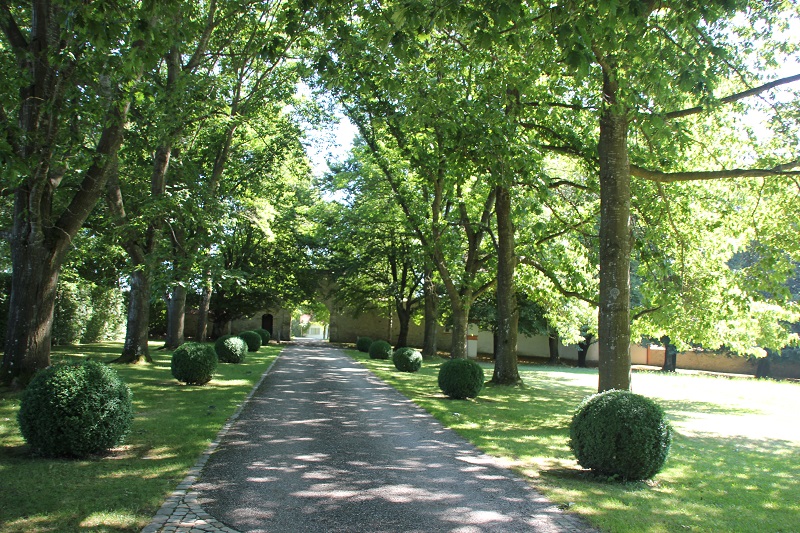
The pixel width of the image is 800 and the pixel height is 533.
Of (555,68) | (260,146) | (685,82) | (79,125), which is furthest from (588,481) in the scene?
(260,146)

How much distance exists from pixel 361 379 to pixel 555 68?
38.0ft

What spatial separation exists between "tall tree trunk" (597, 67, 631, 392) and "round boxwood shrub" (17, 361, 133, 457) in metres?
7.24

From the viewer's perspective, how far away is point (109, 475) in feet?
20.1

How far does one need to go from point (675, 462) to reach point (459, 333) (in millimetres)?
12123

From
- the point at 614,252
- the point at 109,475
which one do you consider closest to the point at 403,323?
the point at 614,252

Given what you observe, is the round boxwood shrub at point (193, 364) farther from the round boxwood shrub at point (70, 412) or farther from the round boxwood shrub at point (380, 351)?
the round boxwood shrub at point (380, 351)

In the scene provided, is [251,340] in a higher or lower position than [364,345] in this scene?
higher

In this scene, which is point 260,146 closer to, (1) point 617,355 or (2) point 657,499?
(1) point 617,355

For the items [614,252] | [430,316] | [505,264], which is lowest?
[430,316]

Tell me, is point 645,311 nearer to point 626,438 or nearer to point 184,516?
point 626,438

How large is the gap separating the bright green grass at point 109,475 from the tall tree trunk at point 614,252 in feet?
20.8

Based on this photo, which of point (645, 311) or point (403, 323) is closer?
point (645, 311)

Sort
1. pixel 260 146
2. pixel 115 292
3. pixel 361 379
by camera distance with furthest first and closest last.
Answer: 1. pixel 115 292
2. pixel 260 146
3. pixel 361 379

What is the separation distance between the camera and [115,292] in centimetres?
3550
